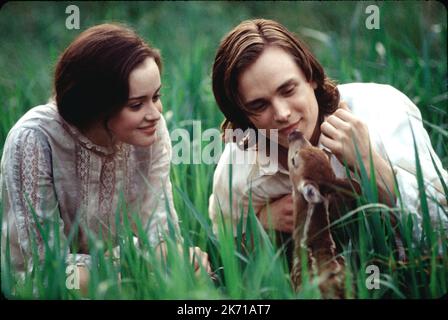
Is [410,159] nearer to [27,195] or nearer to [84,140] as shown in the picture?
[84,140]

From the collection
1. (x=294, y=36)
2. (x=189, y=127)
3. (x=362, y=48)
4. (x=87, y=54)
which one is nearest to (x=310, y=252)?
(x=294, y=36)

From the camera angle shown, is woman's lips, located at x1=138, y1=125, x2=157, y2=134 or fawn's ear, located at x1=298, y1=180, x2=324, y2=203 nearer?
fawn's ear, located at x1=298, y1=180, x2=324, y2=203

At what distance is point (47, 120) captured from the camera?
5.86 feet

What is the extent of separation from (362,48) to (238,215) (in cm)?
140

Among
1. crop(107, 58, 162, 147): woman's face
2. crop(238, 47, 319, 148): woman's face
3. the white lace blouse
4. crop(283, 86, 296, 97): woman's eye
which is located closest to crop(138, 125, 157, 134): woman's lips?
crop(107, 58, 162, 147): woman's face

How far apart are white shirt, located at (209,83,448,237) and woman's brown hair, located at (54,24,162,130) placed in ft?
1.13

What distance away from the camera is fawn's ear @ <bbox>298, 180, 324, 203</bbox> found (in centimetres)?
143

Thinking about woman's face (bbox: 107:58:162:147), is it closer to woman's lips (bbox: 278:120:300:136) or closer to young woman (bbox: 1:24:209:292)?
young woman (bbox: 1:24:209:292)

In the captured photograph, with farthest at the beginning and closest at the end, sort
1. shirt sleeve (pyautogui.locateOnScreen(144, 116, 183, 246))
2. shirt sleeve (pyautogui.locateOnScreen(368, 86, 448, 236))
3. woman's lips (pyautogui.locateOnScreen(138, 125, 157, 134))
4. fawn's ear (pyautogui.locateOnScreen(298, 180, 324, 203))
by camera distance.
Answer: shirt sleeve (pyautogui.locateOnScreen(144, 116, 183, 246)) < woman's lips (pyautogui.locateOnScreen(138, 125, 157, 134)) < shirt sleeve (pyautogui.locateOnScreen(368, 86, 448, 236)) < fawn's ear (pyautogui.locateOnScreen(298, 180, 324, 203))

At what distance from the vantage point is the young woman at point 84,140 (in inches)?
66.9

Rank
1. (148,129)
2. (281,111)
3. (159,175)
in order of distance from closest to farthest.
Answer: (281,111), (148,129), (159,175)

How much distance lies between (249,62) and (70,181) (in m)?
0.57

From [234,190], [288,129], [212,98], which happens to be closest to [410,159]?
[288,129]

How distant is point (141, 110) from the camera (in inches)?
67.7
